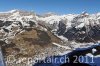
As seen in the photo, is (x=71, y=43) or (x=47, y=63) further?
(x=71, y=43)

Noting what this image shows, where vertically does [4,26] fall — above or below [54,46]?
above

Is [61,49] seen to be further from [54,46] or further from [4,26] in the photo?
[4,26]

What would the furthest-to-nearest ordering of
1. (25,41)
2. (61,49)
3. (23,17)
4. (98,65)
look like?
(23,17) → (25,41) → (61,49) → (98,65)

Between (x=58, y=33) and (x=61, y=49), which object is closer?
(x=61, y=49)

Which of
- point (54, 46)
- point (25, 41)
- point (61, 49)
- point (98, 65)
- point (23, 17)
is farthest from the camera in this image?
point (23, 17)

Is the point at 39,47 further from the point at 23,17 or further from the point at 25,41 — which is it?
the point at 23,17

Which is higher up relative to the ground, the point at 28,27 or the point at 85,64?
the point at 28,27

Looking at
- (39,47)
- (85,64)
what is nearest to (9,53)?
(39,47)

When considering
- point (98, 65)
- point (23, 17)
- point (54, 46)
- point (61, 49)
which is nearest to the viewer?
point (98, 65)

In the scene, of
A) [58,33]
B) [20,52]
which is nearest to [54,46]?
[58,33]
